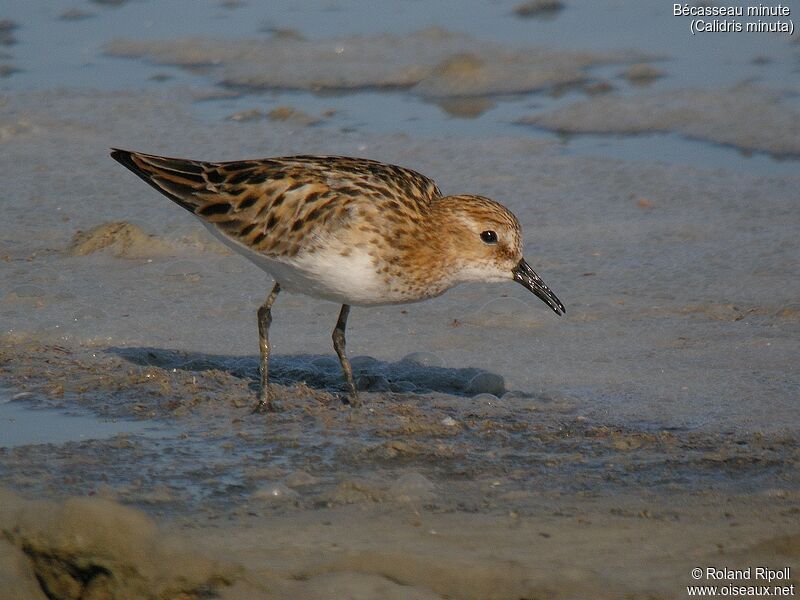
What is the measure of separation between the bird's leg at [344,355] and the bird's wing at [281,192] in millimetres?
601

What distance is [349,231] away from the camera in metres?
6.12

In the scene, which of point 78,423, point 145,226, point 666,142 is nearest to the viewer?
point 78,423

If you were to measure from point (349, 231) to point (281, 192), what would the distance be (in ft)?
1.74

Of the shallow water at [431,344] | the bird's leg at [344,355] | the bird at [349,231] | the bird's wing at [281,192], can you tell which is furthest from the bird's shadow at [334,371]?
→ the bird's wing at [281,192]

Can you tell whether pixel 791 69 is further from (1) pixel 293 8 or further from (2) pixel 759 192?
(1) pixel 293 8

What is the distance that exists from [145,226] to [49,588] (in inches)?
200

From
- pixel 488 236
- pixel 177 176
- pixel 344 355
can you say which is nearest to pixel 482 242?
pixel 488 236

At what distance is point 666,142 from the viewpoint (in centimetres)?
1066

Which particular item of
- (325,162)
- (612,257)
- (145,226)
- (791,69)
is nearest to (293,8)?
(791,69)

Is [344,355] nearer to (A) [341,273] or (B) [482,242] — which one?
(A) [341,273]

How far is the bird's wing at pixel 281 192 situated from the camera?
245 inches

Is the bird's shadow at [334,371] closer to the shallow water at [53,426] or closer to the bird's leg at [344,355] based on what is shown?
the bird's leg at [344,355]

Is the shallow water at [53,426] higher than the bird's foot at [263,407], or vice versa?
the shallow water at [53,426]

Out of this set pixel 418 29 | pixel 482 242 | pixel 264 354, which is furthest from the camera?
pixel 418 29
